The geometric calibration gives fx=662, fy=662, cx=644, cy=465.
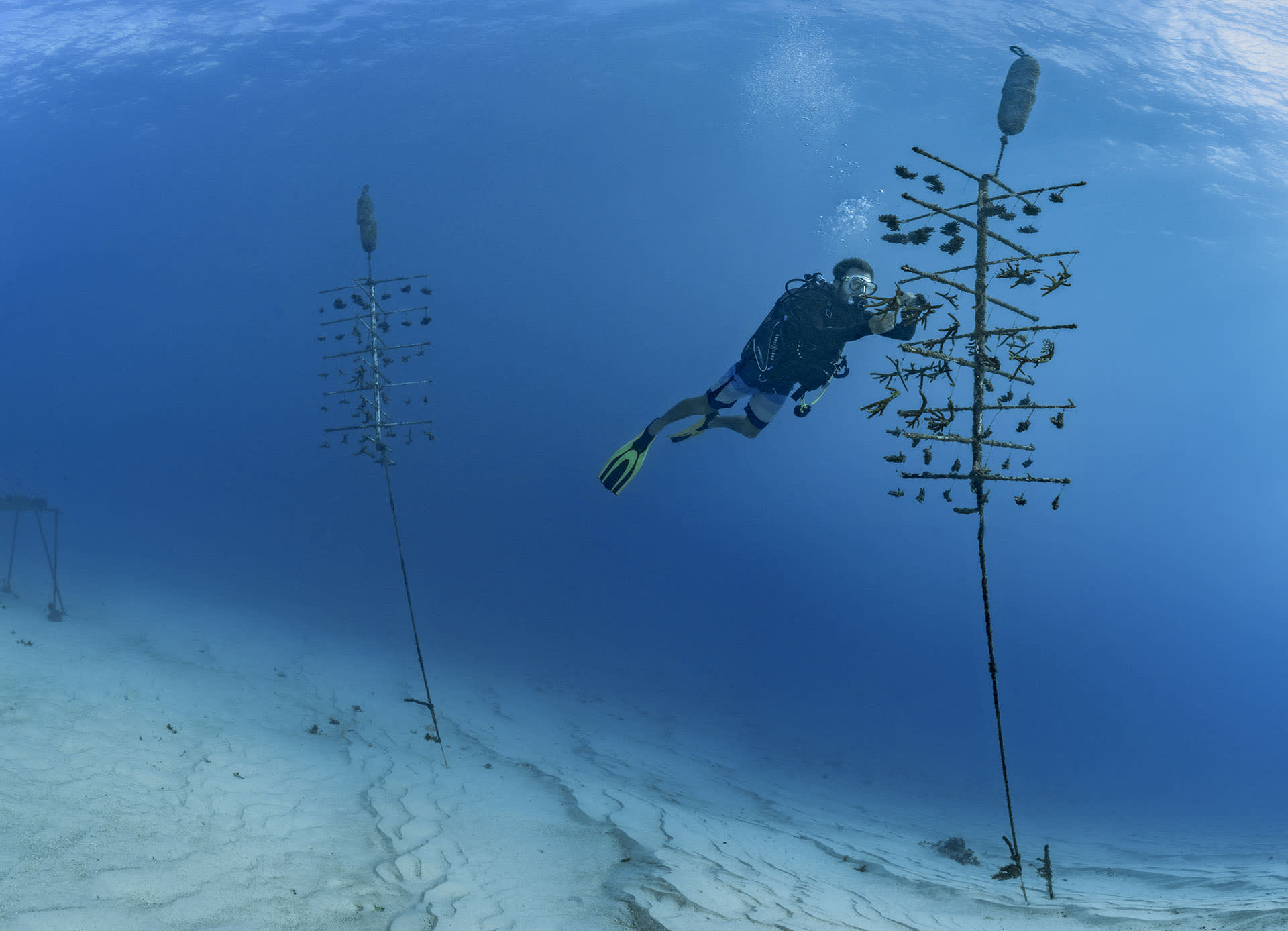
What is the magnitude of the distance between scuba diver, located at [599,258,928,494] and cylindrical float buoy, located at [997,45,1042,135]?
1.76 metres

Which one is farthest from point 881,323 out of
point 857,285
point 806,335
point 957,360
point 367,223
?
point 367,223

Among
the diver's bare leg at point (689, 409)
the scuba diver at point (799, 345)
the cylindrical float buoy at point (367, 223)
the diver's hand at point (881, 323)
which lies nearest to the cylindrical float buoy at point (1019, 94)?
the scuba diver at point (799, 345)

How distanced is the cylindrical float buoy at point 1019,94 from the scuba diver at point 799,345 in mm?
1762

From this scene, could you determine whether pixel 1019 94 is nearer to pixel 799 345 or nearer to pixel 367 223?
pixel 799 345

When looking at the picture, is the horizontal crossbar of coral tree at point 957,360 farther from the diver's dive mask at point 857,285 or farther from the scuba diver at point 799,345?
the diver's dive mask at point 857,285

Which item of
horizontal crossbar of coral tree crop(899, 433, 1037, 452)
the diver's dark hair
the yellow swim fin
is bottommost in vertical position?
the yellow swim fin

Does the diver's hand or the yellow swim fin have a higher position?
the diver's hand

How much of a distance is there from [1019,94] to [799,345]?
329cm

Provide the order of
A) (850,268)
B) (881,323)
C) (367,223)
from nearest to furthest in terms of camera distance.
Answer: (881,323)
(850,268)
(367,223)

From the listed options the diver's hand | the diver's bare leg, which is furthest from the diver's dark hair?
the diver's bare leg

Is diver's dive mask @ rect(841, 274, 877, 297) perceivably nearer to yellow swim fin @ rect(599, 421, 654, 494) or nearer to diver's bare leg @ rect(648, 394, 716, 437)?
diver's bare leg @ rect(648, 394, 716, 437)

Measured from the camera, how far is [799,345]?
822 cm

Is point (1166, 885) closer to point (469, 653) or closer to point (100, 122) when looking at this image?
point (469, 653)

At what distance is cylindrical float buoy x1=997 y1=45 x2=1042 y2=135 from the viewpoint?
568 centimetres
